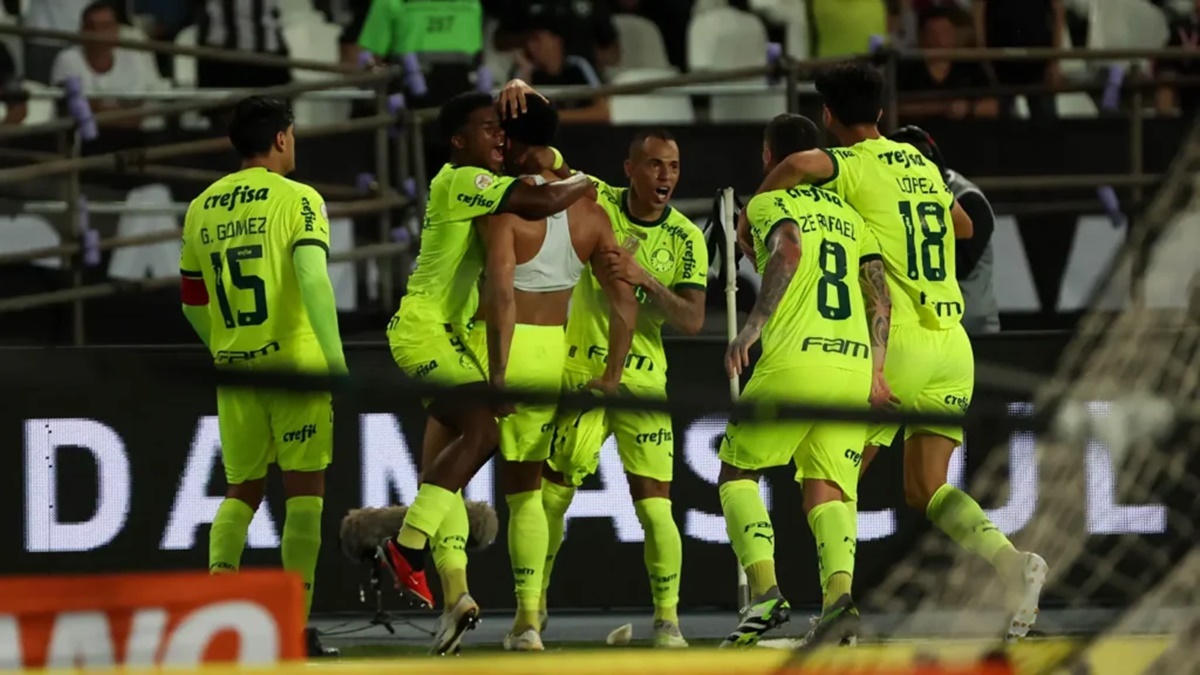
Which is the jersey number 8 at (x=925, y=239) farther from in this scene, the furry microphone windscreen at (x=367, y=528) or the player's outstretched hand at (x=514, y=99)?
the furry microphone windscreen at (x=367, y=528)

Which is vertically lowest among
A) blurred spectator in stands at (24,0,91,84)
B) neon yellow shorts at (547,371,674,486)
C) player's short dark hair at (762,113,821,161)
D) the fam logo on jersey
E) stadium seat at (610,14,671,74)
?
neon yellow shorts at (547,371,674,486)

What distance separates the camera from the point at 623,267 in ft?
31.0

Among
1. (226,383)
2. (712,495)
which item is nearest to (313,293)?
(712,495)

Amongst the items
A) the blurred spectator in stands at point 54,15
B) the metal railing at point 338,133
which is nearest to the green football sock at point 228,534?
the metal railing at point 338,133

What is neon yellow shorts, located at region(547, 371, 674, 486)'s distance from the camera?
9625mm

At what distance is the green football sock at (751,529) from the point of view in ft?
30.0

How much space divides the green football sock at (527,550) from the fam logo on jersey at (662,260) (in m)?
1.14

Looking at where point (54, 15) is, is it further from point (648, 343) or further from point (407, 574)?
point (407, 574)

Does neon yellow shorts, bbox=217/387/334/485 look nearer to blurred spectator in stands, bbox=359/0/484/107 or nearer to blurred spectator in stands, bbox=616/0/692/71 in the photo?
blurred spectator in stands, bbox=359/0/484/107

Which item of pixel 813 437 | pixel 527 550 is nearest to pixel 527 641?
pixel 527 550

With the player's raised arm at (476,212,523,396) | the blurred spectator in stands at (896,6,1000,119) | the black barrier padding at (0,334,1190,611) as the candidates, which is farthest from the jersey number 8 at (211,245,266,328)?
the blurred spectator in stands at (896,6,1000,119)

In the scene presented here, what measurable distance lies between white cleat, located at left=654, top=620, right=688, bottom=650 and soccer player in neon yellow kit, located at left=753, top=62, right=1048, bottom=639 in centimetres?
117

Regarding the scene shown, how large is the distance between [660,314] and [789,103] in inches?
132

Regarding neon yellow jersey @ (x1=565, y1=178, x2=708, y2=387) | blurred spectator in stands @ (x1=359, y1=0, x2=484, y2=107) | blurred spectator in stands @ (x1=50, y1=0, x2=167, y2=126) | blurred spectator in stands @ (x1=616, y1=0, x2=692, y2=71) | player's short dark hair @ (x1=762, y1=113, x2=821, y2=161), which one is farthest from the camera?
blurred spectator in stands @ (x1=616, y1=0, x2=692, y2=71)
